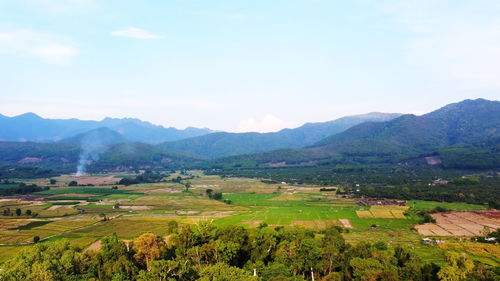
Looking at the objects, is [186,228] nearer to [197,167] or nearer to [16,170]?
[16,170]

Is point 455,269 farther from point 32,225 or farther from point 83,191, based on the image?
point 83,191

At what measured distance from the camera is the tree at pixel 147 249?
3138 cm

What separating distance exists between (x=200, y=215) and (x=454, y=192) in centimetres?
5814

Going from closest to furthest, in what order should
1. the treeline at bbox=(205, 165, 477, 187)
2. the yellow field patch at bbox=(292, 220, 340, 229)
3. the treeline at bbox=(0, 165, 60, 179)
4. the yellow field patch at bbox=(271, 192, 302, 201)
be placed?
the yellow field patch at bbox=(292, 220, 340, 229), the yellow field patch at bbox=(271, 192, 302, 201), the treeline at bbox=(205, 165, 477, 187), the treeline at bbox=(0, 165, 60, 179)

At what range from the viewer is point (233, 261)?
3338 centimetres

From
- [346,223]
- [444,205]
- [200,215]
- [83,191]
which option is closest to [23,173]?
[83,191]

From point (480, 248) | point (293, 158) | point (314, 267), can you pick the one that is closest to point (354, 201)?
point (480, 248)

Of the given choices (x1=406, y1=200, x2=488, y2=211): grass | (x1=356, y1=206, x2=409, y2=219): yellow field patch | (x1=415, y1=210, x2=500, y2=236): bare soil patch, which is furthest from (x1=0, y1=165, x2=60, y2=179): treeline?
(x1=415, y1=210, x2=500, y2=236): bare soil patch

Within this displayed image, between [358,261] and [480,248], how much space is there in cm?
2055

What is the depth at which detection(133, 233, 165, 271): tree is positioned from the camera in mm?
31378

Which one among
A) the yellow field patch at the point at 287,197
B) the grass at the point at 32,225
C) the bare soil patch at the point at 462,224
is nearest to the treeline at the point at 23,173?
the grass at the point at 32,225

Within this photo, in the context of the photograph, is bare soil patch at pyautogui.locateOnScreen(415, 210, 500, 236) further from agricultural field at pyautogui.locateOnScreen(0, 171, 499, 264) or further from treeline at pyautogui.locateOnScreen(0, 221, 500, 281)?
treeline at pyautogui.locateOnScreen(0, 221, 500, 281)

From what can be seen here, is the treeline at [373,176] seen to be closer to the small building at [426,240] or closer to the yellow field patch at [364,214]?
the yellow field patch at [364,214]

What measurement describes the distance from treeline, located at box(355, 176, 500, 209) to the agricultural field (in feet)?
14.8
